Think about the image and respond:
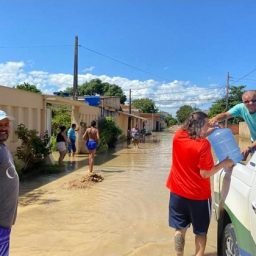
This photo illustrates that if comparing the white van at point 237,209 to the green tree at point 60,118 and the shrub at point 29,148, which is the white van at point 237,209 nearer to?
the shrub at point 29,148

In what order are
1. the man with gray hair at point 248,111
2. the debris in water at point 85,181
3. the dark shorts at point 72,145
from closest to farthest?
the man with gray hair at point 248,111 → the debris in water at point 85,181 → the dark shorts at point 72,145

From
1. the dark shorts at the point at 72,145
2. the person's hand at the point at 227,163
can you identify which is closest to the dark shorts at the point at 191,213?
the person's hand at the point at 227,163

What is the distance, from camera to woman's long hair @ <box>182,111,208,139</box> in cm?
440

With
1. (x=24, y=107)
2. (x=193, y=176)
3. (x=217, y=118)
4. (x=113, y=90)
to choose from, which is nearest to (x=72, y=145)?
(x=24, y=107)

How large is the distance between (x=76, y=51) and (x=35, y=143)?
1381 cm

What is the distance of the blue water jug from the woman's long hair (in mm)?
173

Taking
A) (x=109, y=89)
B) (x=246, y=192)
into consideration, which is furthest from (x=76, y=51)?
(x=109, y=89)

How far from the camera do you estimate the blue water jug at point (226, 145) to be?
4410mm

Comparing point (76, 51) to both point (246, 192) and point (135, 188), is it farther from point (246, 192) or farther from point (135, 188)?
point (246, 192)

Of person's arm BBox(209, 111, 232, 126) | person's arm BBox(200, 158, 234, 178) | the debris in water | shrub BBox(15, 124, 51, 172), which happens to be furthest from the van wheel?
shrub BBox(15, 124, 51, 172)

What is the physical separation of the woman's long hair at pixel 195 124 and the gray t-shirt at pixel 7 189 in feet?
6.12

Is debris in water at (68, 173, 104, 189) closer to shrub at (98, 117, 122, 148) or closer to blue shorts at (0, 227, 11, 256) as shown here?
blue shorts at (0, 227, 11, 256)

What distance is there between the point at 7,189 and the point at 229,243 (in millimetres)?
2277

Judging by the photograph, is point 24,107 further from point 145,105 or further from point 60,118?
point 145,105
